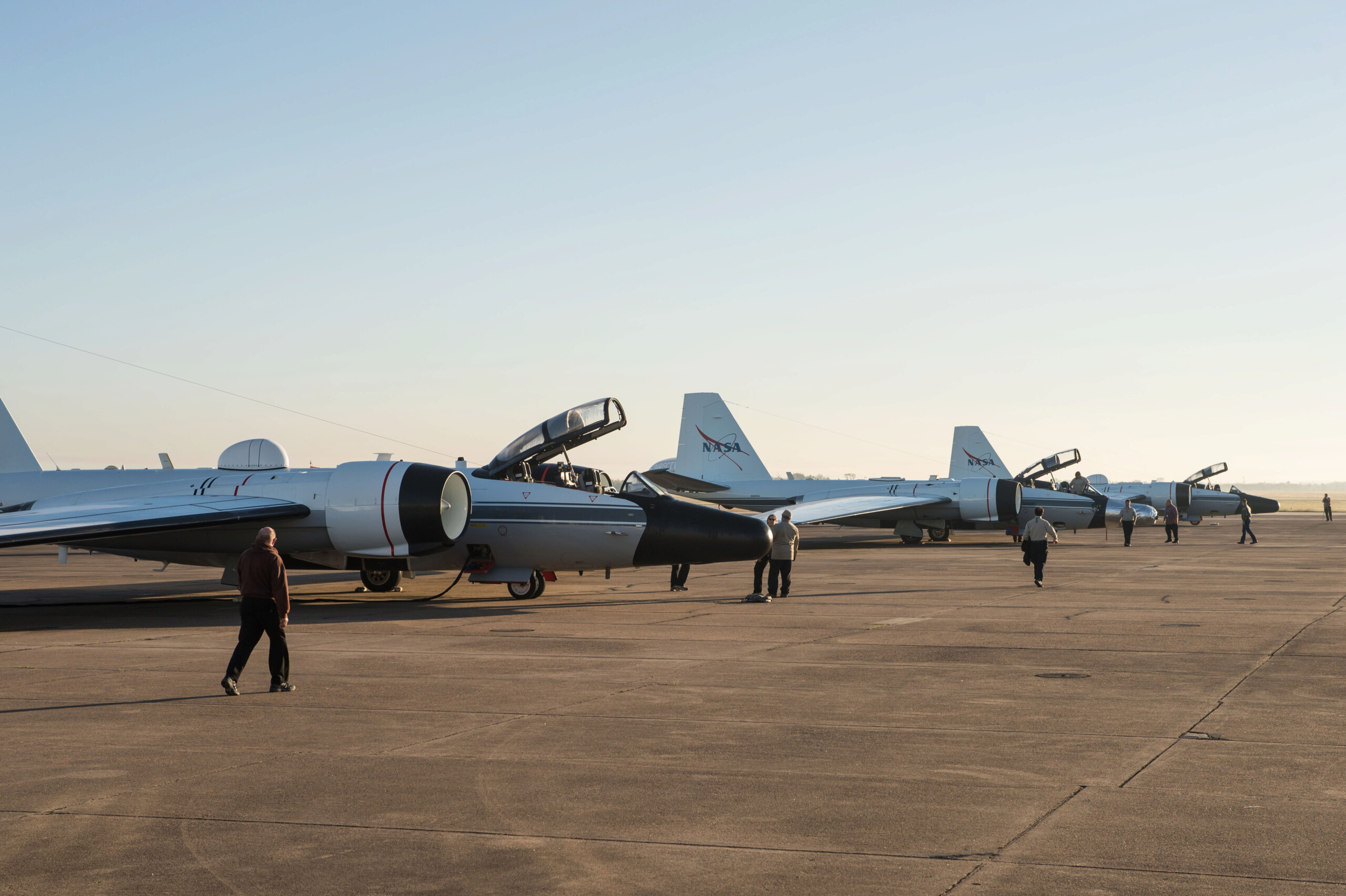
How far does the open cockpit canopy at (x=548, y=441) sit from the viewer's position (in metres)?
19.6

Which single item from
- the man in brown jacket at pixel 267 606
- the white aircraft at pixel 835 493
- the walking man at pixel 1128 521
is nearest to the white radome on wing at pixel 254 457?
the man in brown jacket at pixel 267 606

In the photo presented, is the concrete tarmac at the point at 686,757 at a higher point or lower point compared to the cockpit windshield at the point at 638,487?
lower

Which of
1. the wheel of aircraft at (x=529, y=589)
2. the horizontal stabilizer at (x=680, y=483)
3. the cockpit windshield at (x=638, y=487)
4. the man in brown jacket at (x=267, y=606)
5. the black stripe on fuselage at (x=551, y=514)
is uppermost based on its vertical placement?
the horizontal stabilizer at (x=680, y=483)

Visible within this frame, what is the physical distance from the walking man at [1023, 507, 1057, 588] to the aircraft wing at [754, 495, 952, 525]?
10.5 meters

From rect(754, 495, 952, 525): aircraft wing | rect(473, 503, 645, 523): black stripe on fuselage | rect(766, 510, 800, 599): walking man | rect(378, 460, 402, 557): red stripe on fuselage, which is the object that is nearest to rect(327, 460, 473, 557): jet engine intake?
rect(378, 460, 402, 557): red stripe on fuselage

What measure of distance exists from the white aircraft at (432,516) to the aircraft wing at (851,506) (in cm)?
1406

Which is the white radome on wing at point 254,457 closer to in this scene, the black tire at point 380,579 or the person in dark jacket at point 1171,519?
the black tire at point 380,579

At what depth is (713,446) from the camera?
4734 cm

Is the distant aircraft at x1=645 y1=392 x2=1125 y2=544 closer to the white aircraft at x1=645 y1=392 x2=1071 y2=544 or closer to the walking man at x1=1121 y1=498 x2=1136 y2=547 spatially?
the white aircraft at x1=645 y1=392 x2=1071 y2=544

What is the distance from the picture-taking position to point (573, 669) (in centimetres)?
1165

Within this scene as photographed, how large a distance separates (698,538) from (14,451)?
46.0 feet

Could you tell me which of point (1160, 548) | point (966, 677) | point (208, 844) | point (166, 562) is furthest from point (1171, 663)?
point (1160, 548)

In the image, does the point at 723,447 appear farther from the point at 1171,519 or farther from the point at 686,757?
the point at 686,757

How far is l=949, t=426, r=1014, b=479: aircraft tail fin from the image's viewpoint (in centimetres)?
5669
